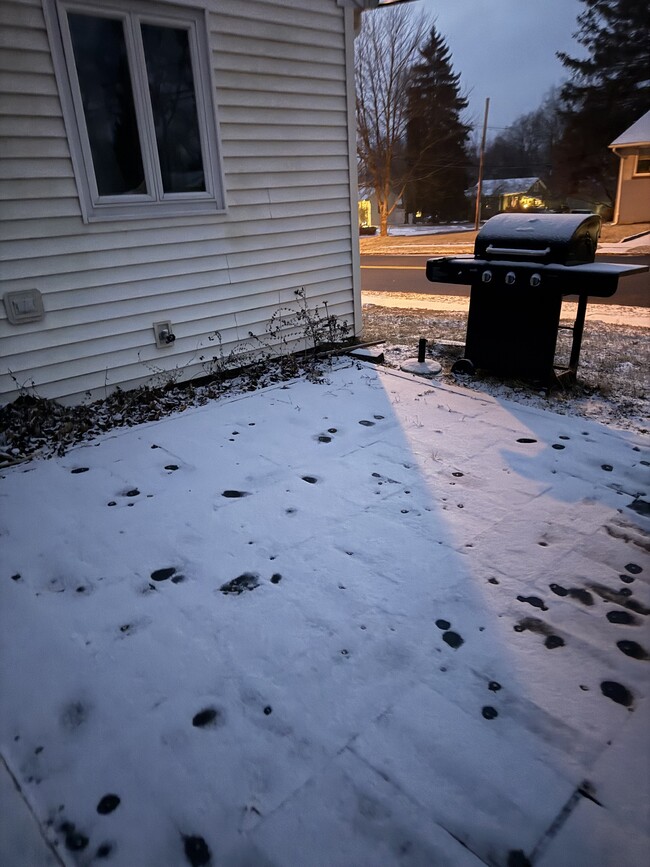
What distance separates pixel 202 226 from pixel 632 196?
22978 millimetres

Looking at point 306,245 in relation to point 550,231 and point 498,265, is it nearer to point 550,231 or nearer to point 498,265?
point 498,265

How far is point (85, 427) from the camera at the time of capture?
381 cm

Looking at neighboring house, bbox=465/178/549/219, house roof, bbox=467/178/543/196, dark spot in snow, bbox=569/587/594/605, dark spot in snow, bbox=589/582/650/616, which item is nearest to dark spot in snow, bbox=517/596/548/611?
dark spot in snow, bbox=569/587/594/605

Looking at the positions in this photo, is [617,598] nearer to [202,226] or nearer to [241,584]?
[241,584]

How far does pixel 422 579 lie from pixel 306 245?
3.96m

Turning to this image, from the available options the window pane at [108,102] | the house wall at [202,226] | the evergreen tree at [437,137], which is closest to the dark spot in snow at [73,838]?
the house wall at [202,226]

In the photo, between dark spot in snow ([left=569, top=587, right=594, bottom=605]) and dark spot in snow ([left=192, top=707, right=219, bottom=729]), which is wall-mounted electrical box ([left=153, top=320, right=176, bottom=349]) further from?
dark spot in snow ([left=569, top=587, right=594, bottom=605])

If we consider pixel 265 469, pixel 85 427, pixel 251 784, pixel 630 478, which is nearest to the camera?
pixel 251 784

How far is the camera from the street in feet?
29.8

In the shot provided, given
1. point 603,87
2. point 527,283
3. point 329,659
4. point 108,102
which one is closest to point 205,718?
point 329,659

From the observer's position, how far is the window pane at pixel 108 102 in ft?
12.1

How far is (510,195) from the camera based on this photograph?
38.9m

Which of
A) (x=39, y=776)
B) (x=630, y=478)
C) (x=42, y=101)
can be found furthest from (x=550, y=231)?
(x=39, y=776)

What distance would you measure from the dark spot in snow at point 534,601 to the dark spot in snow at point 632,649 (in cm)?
27
